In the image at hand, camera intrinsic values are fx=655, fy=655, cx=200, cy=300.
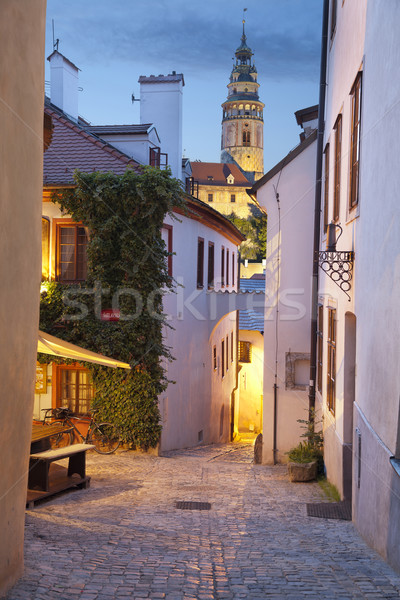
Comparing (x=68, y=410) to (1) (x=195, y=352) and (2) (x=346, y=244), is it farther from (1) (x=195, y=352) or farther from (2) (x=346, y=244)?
(2) (x=346, y=244)

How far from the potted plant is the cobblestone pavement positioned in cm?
60

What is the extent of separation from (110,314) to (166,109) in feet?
27.9

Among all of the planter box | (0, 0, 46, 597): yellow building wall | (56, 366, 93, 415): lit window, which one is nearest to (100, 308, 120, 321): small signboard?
(56, 366, 93, 415): lit window

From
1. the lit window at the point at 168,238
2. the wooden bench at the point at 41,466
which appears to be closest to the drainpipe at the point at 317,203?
the lit window at the point at 168,238

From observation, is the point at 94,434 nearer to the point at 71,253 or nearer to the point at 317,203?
the point at 71,253

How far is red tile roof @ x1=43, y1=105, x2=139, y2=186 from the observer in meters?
15.5

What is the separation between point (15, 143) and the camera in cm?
468

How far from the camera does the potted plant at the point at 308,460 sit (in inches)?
477

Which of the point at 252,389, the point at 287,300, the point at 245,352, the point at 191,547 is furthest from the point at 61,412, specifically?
the point at 252,389

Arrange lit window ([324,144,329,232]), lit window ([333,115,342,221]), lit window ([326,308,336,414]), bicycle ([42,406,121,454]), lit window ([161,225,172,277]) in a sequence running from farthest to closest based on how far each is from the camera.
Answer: lit window ([161,225,172,277])
bicycle ([42,406,121,454])
lit window ([324,144,329,232])
lit window ([326,308,336,414])
lit window ([333,115,342,221])

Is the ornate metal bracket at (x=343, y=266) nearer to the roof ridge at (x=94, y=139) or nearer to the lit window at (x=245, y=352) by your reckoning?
the roof ridge at (x=94, y=139)

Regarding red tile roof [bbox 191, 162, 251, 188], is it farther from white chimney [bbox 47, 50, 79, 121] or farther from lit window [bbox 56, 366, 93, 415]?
lit window [bbox 56, 366, 93, 415]

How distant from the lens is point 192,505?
9.41 metres

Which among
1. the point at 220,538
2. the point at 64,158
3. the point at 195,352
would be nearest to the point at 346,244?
the point at 220,538
